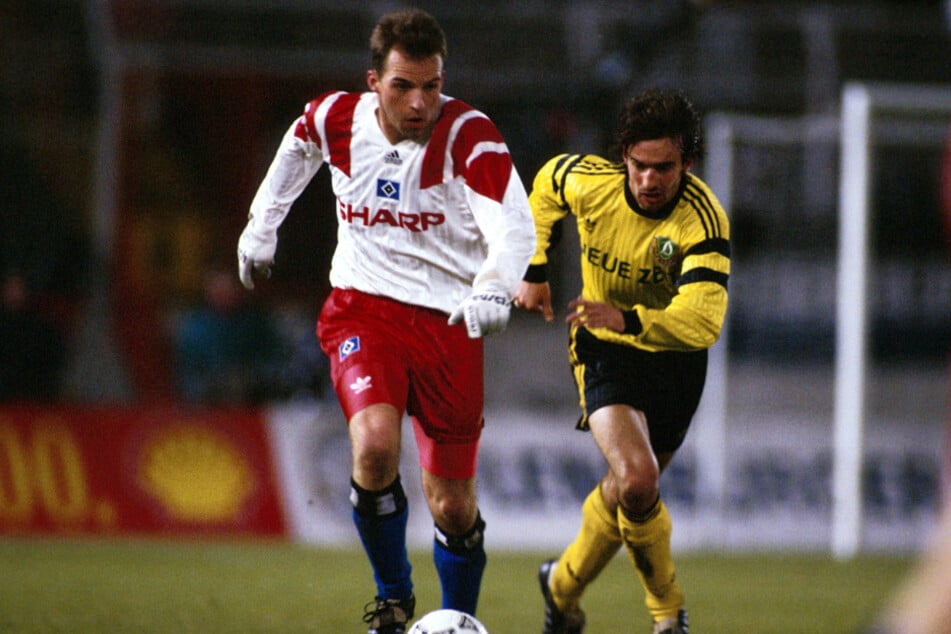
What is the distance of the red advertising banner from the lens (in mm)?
11320

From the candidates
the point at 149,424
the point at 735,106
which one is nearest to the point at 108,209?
the point at 149,424

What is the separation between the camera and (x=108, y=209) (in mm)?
14055

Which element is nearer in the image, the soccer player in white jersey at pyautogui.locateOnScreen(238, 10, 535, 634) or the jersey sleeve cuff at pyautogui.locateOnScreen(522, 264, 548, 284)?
the soccer player in white jersey at pyautogui.locateOnScreen(238, 10, 535, 634)

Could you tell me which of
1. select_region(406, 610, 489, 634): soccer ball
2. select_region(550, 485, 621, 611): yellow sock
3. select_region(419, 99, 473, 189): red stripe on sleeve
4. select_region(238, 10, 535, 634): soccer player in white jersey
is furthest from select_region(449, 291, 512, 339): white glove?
select_region(550, 485, 621, 611): yellow sock

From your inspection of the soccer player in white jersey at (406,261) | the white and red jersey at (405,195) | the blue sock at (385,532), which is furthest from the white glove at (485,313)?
the blue sock at (385,532)

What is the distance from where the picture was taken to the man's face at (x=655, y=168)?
518cm

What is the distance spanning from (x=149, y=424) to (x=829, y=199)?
23.6 feet

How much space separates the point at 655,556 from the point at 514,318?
356 inches

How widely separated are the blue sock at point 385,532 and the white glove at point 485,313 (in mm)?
684

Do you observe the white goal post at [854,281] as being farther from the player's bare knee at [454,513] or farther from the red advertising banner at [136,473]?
the player's bare knee at [454,513]

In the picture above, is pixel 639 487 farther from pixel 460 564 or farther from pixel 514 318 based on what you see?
pixel 514 318

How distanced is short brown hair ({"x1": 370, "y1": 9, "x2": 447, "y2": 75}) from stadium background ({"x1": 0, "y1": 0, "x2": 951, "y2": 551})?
715cm

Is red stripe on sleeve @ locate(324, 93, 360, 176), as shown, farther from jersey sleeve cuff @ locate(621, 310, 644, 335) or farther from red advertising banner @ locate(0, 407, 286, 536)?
red advertising banner @ locate(0, 407, 286, 536)

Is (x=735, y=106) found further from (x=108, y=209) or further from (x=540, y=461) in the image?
(x=108, y=209)
